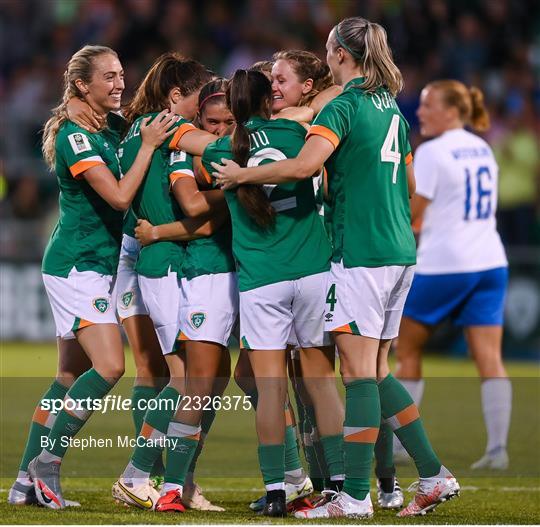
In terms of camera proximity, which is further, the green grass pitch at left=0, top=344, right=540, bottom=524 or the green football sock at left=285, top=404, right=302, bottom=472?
the green football sock at left=285, top=404, right=302, bottom=472

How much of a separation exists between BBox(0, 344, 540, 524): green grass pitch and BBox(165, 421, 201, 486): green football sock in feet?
0.67

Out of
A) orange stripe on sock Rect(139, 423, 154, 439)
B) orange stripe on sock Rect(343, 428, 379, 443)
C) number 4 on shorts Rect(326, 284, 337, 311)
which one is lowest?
orange stripe on sock Rect(139, 423, 154, 439)

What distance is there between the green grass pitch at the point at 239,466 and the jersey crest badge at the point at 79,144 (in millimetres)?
1394

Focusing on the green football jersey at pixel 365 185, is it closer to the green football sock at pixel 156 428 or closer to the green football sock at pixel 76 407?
the green football sock at pixel 156 428

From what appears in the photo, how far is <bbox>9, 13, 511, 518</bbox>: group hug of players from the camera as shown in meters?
5.48

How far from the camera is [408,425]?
5676mm

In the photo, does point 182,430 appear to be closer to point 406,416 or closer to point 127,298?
point 127,298

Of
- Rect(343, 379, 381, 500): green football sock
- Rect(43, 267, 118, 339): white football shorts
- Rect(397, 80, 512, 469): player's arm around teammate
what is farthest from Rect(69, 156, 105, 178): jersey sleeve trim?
Rect(397, 80, 512, 469): player's arm around teammate

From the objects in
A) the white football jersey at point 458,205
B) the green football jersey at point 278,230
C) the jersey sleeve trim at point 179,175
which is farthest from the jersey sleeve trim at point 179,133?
the white football jersey at point 458,205

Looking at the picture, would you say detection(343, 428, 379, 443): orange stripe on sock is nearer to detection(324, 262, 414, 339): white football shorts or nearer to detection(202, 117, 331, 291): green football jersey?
detection(324, 262, 414, 339): white football shorts

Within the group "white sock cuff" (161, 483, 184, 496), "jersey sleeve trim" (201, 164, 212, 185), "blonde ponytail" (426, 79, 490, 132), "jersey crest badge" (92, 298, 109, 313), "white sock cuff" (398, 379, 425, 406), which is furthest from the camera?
"blonde ponytail" (426, 79, 490, 132)

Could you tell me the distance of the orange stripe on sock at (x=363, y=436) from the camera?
5387 millimetres

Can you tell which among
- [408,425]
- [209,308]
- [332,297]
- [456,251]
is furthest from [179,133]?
[456,251]

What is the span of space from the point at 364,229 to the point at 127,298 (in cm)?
145
